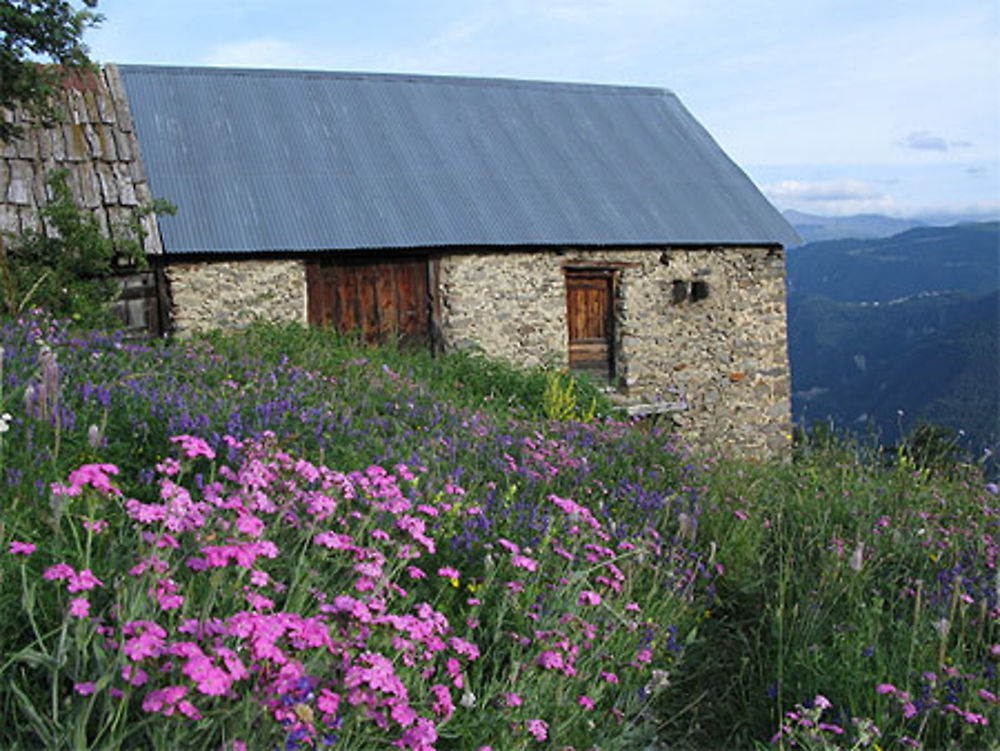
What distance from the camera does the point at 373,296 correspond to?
35.9ft

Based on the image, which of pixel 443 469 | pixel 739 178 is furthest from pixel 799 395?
pixel 443 469

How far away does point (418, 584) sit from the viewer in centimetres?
333

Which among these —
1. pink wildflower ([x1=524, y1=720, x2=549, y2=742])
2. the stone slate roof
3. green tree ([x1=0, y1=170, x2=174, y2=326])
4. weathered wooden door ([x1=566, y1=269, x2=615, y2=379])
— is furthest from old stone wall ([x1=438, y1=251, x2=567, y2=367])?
pink wildflower ([x1=524, y1=720, x2=549, y2=742])

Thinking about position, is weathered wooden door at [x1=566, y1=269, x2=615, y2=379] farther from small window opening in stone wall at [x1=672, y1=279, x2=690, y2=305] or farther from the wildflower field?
the wildflower field

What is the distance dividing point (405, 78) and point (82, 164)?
5.15 m

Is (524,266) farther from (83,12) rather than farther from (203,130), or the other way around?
(83,12)

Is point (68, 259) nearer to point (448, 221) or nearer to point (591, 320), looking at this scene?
point (448, 221)

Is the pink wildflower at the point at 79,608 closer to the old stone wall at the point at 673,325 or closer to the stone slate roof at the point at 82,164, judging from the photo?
the stone slate roof at the point at 82,164

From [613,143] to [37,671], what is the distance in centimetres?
1267

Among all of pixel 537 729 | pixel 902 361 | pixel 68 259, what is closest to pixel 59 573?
pixel 537 729

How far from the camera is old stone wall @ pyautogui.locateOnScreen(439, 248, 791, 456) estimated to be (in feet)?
37.1

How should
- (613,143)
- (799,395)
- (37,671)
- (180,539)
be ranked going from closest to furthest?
(37,671) < (180,539) < (613,143) < (799,395)

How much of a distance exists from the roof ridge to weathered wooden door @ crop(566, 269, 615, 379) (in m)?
4.01

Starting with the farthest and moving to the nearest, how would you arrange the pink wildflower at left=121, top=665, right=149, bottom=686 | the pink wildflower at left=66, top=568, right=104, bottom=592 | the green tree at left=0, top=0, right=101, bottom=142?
the green tree at left=0, top=0, right=101, bottom=142 < the pink wildflower at left=66, top=568, right=104, bottom=592 < the pink wildflower at left=121, top=665, right=149, bottom=686
